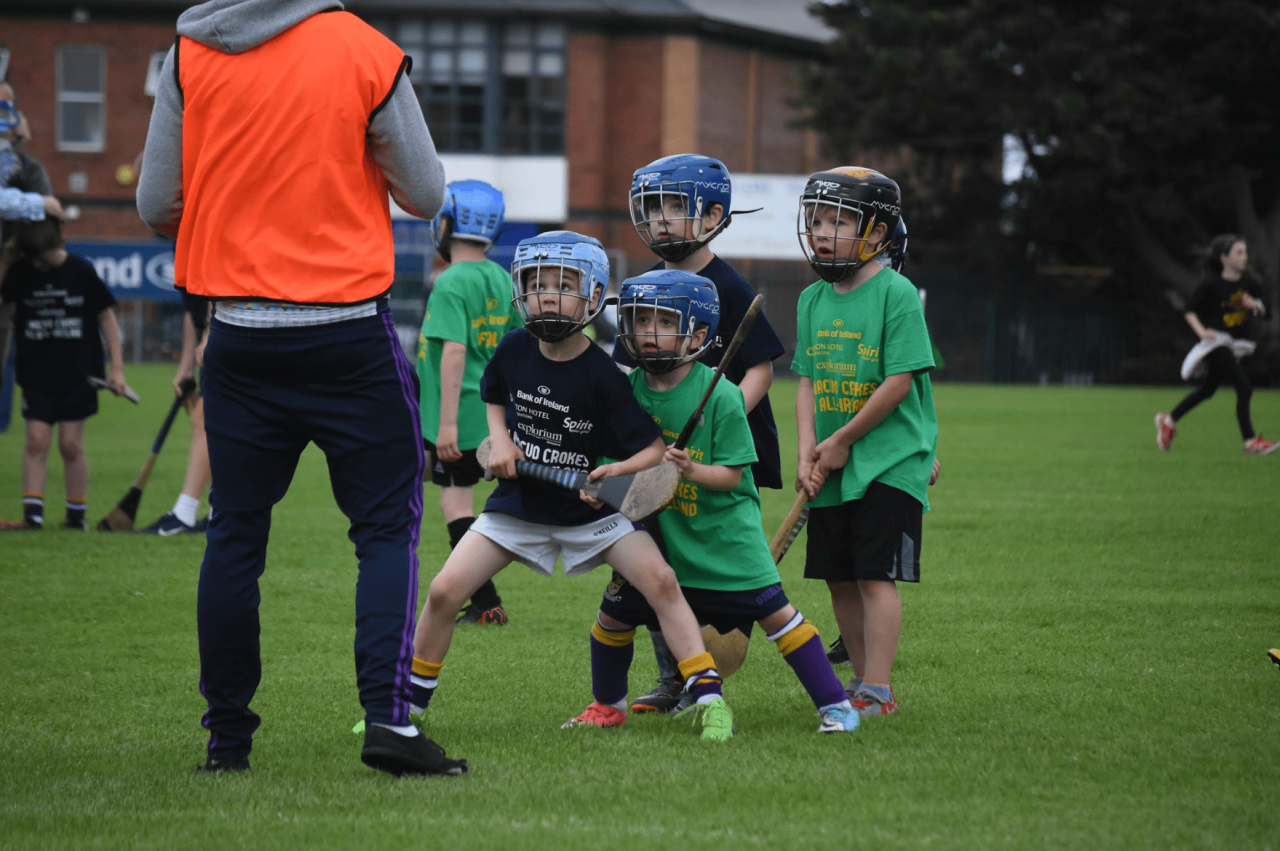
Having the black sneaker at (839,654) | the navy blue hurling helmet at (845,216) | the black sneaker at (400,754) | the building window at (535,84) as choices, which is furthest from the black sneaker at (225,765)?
the building window at (535,84)

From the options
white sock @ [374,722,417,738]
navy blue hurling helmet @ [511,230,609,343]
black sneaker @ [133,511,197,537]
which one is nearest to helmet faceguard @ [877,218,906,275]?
navy blue hurling helmet @ [511,230,609,343]

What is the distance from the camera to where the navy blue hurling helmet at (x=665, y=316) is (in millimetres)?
4535

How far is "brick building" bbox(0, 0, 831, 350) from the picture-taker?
40.7m

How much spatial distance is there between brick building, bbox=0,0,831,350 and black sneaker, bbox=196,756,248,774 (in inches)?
1432

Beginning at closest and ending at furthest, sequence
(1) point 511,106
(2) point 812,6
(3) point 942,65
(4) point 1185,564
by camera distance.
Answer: (4) point 1185,564, (3) point 942,65, (2) point 812,6, (1) point 511,106

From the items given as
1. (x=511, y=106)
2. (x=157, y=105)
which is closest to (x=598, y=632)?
(x=157, y=105)

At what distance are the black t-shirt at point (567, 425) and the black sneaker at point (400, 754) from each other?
86 centimetres

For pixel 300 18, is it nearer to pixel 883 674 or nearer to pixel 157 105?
pixel 157 105

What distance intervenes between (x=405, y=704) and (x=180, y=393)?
5.71m

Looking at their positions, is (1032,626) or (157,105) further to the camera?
(1032,626)

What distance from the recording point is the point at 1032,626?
253 inches

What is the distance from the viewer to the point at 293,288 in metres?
3.85

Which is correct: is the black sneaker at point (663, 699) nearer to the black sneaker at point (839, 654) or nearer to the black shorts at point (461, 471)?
the black sneaker at point (839, 654)

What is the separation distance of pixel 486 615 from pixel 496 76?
37195 millimetres
